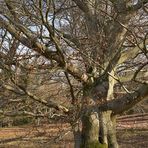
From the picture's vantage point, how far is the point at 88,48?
29.4ft

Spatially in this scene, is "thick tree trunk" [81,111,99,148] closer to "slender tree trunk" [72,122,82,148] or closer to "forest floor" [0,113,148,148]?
"slender tree trunk" [72,122,82,148]

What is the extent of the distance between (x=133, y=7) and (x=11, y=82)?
282 cm

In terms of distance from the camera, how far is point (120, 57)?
10.9m

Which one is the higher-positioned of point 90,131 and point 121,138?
point 121,138

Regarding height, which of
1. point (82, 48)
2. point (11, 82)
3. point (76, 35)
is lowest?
point (11, 82)

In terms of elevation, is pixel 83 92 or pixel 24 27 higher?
pixel 24 27

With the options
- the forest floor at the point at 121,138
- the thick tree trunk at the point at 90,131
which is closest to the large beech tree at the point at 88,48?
the thick tree trunk at the point at 90,131

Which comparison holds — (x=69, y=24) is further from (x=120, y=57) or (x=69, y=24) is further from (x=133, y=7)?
(x=133, y=7)

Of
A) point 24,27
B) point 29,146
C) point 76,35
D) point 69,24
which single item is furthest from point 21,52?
point 29,146

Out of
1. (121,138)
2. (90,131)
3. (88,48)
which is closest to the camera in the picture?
(88,48)

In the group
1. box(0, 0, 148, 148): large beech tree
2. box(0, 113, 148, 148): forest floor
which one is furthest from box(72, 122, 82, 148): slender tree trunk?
box(0, 113, 148, 148): forest floor

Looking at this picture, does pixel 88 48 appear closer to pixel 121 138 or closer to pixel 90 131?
pixel 90 131

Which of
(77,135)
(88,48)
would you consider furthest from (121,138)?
(88,48)

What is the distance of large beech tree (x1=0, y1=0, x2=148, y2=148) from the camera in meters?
8.84
